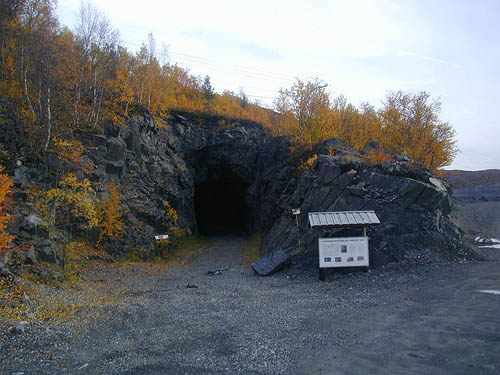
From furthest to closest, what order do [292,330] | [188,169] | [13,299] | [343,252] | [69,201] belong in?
[188,169]
[69,201]
[343,252]
[13,299]
[292,330]

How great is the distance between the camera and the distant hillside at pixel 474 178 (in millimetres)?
60200

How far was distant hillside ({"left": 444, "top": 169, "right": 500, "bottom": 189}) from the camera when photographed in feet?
198

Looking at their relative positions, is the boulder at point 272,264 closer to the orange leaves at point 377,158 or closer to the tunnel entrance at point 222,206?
the orange leaves at point 377,158

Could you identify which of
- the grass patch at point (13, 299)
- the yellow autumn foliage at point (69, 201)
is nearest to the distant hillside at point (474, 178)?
the yellow autumn foliage at point (69, 201)

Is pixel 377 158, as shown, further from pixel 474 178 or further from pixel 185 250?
pixel 474 178

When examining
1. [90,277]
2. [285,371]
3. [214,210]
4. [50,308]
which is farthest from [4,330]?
[214,210]

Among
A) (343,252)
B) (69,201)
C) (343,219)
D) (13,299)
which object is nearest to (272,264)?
(343,252)

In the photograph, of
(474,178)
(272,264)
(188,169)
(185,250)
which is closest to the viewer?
(272,264)

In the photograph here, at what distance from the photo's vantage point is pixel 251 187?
3875cm

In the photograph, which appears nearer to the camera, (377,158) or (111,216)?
(377,158)

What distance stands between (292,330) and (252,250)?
1867 centimetres

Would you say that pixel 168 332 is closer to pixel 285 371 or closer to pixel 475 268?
pixel 285 371

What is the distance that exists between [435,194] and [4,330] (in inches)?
661

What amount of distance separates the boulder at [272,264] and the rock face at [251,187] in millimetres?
696
